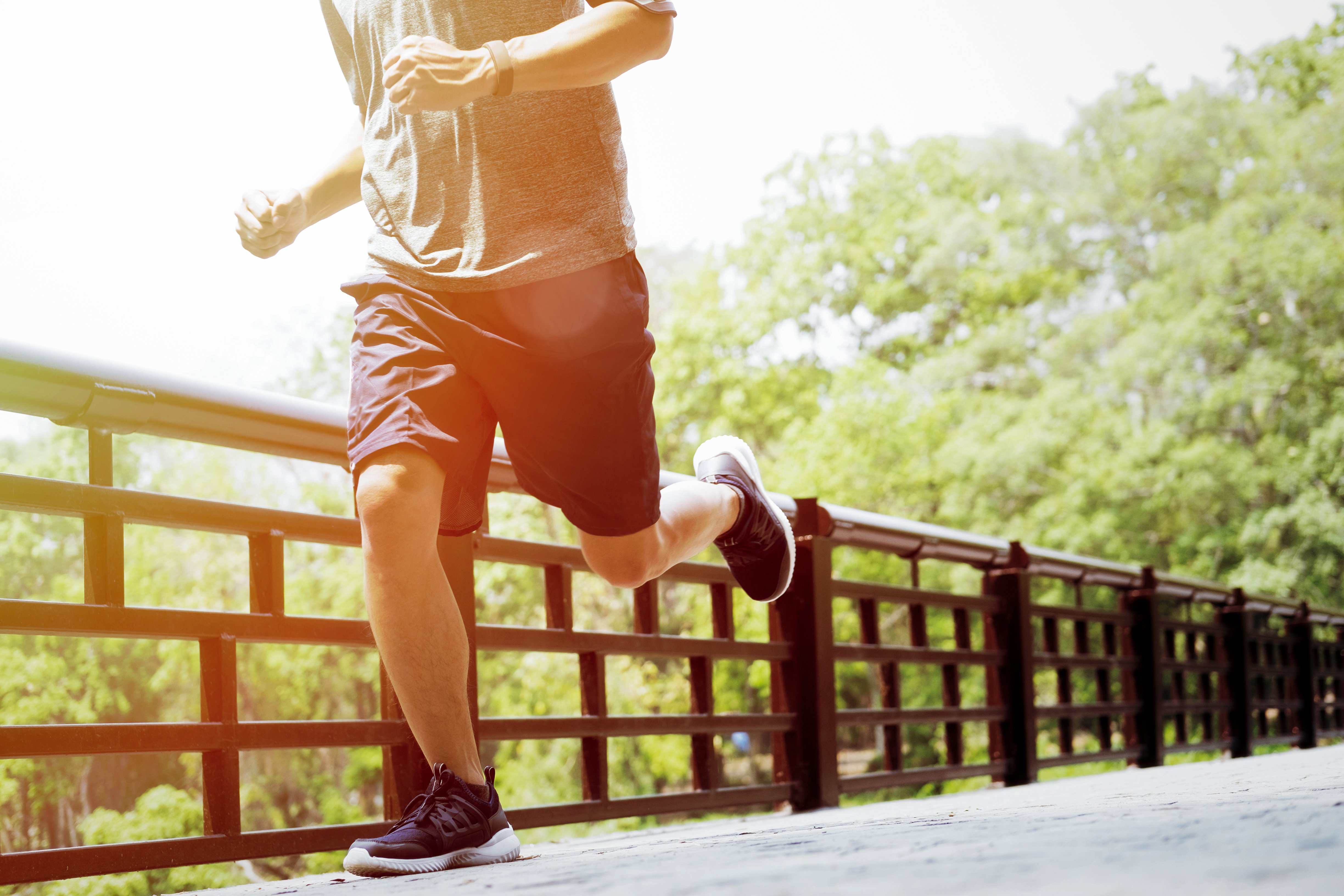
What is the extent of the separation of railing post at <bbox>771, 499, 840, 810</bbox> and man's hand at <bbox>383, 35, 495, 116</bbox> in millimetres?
1847

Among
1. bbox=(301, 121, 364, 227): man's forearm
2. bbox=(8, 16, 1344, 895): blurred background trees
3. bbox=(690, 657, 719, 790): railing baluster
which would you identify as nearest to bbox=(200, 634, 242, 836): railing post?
bbox=(301, 121, 364, 227): man's forearm

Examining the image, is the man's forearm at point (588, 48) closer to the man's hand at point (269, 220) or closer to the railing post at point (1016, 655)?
the man's hand at point (269, 220)

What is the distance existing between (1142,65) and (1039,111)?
25.8 ft

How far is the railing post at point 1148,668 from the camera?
534 cm

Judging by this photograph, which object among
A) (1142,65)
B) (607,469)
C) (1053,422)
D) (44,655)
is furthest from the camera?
(1142,65)

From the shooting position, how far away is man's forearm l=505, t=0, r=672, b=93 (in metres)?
1.59

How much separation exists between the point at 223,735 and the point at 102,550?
0.32 meters

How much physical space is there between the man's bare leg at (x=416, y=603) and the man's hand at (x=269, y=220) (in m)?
0.48

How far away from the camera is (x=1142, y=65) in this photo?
24.1 meters

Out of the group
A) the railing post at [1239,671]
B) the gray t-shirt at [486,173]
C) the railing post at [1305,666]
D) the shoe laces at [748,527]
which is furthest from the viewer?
the railing post at [1305,666]

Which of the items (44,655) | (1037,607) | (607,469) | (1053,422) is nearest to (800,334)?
(1053,422)

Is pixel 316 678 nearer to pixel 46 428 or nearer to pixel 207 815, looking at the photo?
pixel 46 428

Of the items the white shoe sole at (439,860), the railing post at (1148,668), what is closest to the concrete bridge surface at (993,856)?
the white shoe sole at (439,860)

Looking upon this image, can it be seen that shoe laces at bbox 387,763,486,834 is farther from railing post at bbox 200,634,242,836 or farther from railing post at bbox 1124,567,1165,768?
railing post at bbox 1124,567,1165,768
